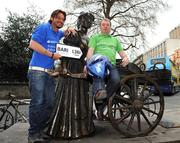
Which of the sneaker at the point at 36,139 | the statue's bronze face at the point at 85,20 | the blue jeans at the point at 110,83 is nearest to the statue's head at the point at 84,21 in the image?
the statue's bronze face at the point at 85,20

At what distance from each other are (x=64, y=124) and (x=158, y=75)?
1940 mm

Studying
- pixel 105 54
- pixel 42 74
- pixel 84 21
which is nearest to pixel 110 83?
pixel 105 54

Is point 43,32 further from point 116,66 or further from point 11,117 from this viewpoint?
point 11,117

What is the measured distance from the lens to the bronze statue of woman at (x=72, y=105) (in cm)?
570

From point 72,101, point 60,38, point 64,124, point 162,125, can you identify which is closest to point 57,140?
point 64,124

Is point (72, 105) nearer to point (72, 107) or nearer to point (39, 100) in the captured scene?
point (72, 107)

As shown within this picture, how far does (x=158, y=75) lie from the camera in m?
6.50

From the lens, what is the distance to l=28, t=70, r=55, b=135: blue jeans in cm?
530

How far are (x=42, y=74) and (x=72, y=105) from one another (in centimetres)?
77

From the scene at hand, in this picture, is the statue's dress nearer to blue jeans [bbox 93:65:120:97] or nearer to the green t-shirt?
the green t-shirt

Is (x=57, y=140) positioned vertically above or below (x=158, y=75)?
below

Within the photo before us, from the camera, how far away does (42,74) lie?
5.34m

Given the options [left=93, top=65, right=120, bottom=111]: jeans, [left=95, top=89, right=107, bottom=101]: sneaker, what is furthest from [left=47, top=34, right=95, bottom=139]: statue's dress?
[left=95, top=89, right=107, bottom=101]: sneaker

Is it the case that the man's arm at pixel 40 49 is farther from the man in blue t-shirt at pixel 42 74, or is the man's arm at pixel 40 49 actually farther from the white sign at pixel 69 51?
the white sign at pixel 69 51
